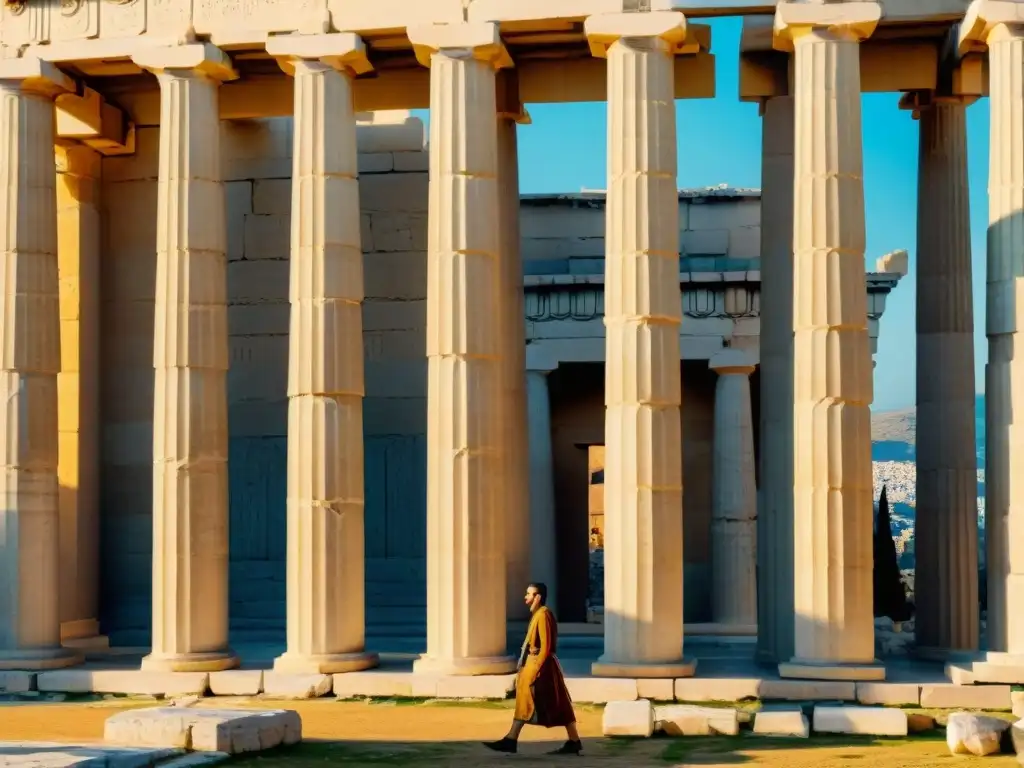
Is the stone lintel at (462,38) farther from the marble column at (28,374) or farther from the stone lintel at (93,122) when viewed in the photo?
the stone lintel at (93,122)

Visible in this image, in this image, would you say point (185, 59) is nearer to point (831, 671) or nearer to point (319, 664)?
point (319, 664)

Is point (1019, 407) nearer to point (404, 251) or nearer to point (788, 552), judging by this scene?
point (788, 552)

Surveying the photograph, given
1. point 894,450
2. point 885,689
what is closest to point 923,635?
point 885,689

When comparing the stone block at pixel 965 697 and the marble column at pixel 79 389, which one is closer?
the stone block at pixel 965 697

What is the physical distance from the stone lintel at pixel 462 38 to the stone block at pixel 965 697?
1575 centimetres

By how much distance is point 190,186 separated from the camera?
123 feet

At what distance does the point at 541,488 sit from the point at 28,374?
19159mm

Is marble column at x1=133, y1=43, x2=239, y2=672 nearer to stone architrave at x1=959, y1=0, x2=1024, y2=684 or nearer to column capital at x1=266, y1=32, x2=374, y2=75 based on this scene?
column capital at x1=266, y1=32, x2=374, y2=75

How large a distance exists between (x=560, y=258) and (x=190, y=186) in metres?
18.8

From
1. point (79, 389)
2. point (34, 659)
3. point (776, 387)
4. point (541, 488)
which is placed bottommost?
point (34, 659)

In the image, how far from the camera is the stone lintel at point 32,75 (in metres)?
37.9

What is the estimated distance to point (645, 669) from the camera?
3425cm

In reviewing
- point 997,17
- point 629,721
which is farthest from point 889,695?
point 997,17

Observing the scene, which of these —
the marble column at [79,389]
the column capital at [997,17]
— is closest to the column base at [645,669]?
the column capital at [997,17]
